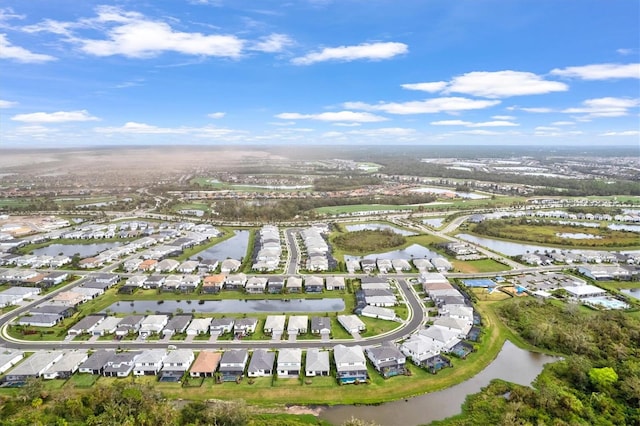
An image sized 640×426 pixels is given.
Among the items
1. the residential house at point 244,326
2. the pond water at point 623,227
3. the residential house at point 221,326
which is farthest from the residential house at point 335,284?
the pond water at point 623,227

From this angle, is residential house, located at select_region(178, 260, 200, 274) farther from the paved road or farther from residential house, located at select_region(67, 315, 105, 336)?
the paved road

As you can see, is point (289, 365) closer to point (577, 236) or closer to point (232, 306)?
point (232, 306)

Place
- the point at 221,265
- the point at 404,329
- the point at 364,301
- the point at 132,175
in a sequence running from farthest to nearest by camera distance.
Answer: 1. the point at 132,175
2. the point at 221,265
3. the point at 364,301
4. the point at 404,329

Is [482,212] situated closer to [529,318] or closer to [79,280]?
[529,318]

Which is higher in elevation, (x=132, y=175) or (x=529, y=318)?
(x=132, y=175)

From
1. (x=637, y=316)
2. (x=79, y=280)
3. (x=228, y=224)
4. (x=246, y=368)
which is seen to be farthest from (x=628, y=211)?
(x=79, y=280)

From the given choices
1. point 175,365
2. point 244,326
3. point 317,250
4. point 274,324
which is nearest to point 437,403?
point 274,324

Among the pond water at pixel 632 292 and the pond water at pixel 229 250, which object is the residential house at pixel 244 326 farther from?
the pond water at pixel 632 292
